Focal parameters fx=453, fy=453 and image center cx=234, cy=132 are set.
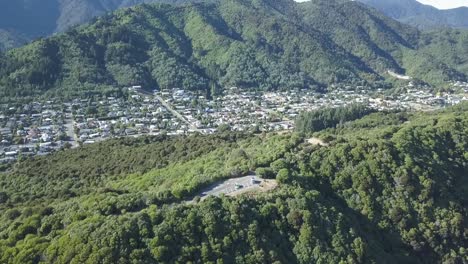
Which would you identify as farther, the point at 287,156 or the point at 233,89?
the point at 233,89

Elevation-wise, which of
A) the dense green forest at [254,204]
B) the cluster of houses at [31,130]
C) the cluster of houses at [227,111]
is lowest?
the cluster of houses at [227,111]

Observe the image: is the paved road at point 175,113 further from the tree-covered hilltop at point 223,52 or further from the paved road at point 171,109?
the tree-covered hilltop at point 223,52

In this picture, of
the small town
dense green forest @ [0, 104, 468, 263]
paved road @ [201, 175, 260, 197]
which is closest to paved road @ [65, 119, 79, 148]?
the small town

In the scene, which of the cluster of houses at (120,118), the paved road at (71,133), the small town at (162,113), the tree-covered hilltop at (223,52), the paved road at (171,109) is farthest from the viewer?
the tree-covered hilltop at (223,52)

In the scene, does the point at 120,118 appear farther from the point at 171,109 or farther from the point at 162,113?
the point at 171,109

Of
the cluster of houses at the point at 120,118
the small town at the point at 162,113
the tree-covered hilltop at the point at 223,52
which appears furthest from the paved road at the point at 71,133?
the tree-covered hilltop at the point at 223,52

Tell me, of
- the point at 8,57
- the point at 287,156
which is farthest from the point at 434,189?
the point at 8,57

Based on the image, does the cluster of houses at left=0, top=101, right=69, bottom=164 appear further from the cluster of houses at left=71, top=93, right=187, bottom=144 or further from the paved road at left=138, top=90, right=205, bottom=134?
the paved road at left=138, top=90, right=205, bottom=134

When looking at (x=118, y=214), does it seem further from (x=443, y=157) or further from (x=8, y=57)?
(x=8, y=57)
